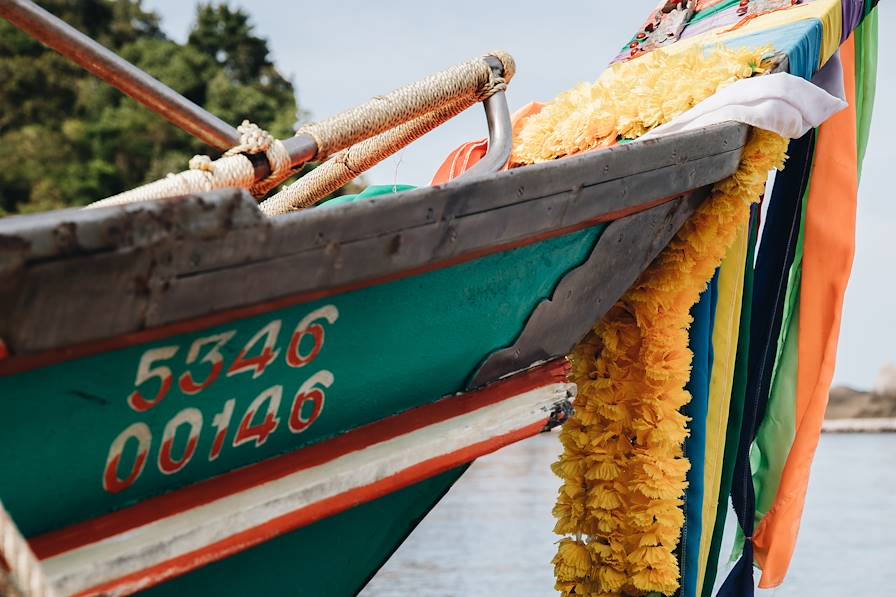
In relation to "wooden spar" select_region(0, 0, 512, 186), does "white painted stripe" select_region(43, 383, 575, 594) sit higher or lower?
lower

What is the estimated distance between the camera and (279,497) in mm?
1420

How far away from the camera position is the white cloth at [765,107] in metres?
2.08

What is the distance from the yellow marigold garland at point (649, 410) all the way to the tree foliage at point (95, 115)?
1742cm

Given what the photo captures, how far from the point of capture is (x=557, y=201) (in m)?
1.69

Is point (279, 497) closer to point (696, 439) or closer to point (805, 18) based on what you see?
point (696, 439)

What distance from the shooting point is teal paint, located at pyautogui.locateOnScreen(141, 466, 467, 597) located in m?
1.52

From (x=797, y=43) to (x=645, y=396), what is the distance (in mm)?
929

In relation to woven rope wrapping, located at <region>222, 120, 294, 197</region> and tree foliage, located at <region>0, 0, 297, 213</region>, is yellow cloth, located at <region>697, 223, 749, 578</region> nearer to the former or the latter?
woven rope wrapping, located at <region>222, 120, 294, 197</region>

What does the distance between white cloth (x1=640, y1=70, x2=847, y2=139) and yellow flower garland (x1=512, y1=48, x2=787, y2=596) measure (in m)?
0.07

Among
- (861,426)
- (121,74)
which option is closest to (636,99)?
(121,74)

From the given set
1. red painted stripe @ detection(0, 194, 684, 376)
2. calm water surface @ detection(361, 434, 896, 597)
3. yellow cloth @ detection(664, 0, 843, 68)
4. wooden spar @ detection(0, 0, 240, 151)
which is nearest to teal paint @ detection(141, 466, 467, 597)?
red painted stripe @ detection(0, 194, 684, 376)

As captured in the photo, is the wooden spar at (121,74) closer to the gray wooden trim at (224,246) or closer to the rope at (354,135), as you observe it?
the rope at (354,135)

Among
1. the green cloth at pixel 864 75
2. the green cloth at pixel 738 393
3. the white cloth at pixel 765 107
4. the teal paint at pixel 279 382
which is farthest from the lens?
the green cloth at pixel 864 75

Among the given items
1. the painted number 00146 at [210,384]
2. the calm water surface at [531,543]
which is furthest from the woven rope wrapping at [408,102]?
the calm water surface at [531,543]
